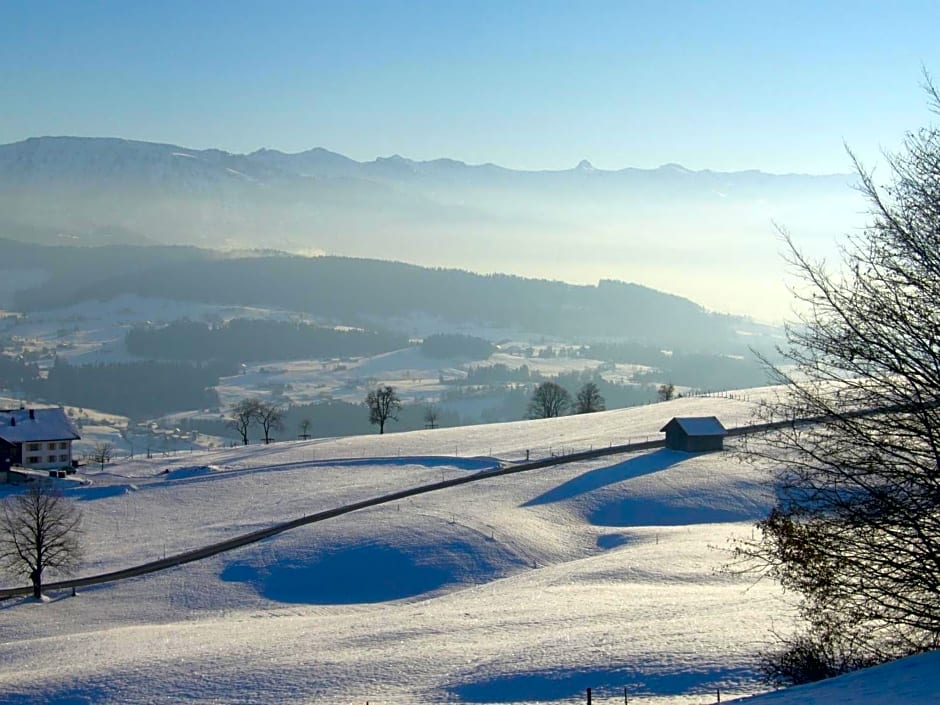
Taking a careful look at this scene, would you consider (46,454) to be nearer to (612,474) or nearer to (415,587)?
(415,587)

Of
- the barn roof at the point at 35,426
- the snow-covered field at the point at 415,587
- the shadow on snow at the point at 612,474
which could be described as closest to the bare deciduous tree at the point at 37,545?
the snow-covered field at the point at 415,587

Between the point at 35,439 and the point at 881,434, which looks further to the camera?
Answer: the point at 35,439

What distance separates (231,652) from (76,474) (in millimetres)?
61602

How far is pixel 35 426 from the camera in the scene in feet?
315

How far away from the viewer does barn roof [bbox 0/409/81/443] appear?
9275 centimetres

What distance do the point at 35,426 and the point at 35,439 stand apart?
109 inches

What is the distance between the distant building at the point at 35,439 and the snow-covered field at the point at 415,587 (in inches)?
275

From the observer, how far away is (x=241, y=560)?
58312mm

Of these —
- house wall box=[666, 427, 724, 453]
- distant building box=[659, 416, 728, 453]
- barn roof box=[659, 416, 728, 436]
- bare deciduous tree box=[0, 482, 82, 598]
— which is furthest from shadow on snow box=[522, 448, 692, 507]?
bare deciduous tree box=[0, 482, 82, 598]

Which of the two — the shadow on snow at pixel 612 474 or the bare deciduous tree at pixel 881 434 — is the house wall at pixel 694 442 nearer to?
the shadow on snow at pixel 612 474

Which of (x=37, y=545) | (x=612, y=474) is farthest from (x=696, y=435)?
(x=37, y=545)

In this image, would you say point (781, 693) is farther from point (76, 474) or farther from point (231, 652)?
point (76, 474)

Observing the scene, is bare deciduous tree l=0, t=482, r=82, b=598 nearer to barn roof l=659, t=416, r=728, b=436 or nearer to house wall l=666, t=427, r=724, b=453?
house wall l=666, t=427, r=724, b=453

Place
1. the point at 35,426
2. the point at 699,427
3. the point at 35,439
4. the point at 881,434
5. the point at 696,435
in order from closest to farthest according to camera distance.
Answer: the point at 881,434 → the point at 696,435 → the point at 699,427 → the point at 35,439 → the point at 35,426
